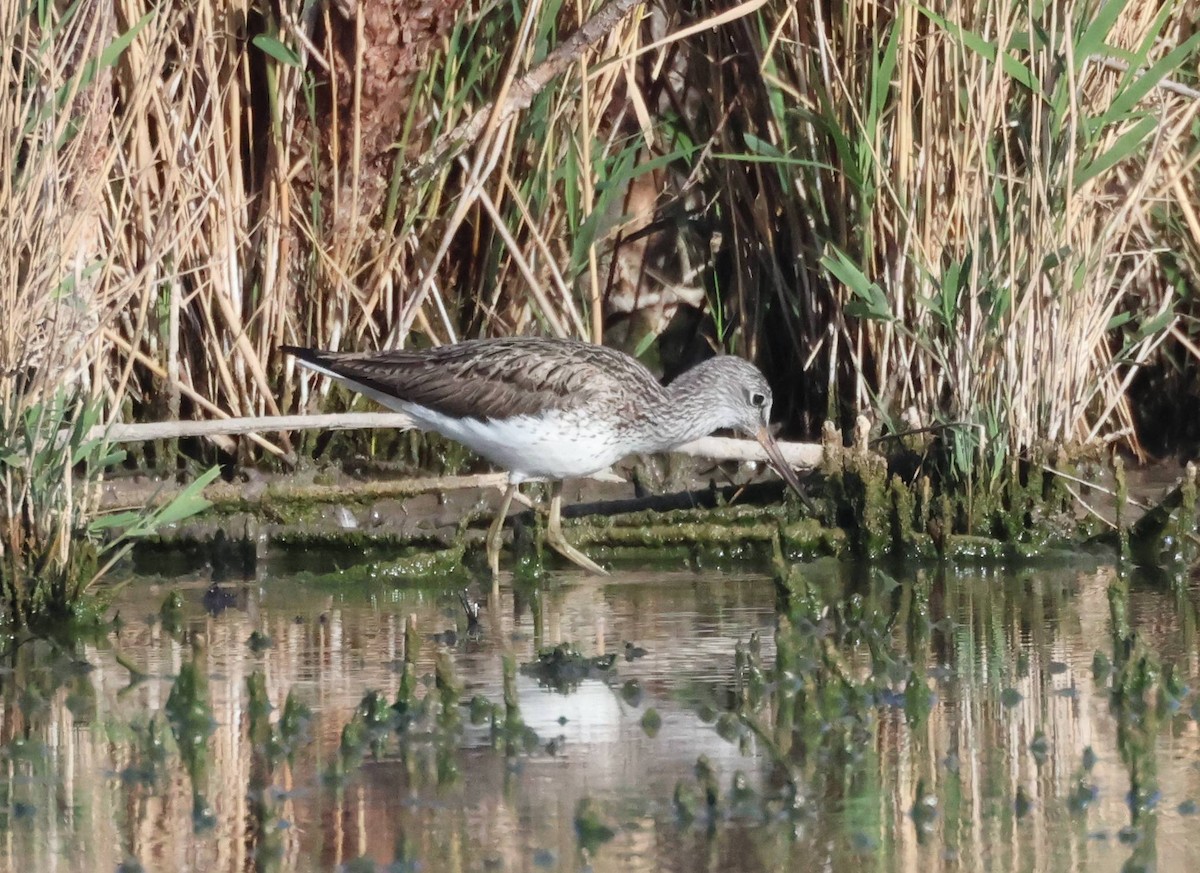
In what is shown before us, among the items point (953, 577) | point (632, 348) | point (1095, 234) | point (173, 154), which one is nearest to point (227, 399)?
point (173, 154)

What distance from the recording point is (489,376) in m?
7.45

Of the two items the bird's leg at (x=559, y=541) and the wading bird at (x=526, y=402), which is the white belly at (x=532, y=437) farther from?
the bird's leg at (x=559, y=541)

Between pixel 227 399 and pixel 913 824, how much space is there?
4.36 m

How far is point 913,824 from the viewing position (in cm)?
399

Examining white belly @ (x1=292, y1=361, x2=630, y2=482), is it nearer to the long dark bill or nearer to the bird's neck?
the bird's neck

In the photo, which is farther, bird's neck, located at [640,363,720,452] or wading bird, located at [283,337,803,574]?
bird's neck, located at [640,363,720,452]

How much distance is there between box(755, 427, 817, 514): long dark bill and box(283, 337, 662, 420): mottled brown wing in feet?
1.75

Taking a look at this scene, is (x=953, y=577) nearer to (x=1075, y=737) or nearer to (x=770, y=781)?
(x=1075, y=737)

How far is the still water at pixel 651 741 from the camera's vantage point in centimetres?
388

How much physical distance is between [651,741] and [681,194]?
425 cm

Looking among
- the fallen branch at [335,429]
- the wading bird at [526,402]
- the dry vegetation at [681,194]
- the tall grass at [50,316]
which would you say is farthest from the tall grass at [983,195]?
the tall grass at [50,316]

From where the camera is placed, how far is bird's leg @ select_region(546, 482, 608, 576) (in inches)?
287

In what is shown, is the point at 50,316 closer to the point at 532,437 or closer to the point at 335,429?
the point at 335,429

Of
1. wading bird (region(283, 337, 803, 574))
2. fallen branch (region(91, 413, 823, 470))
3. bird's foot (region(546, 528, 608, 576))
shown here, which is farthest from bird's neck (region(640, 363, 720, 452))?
bird's foot (region(546, 528, 608, 576))
